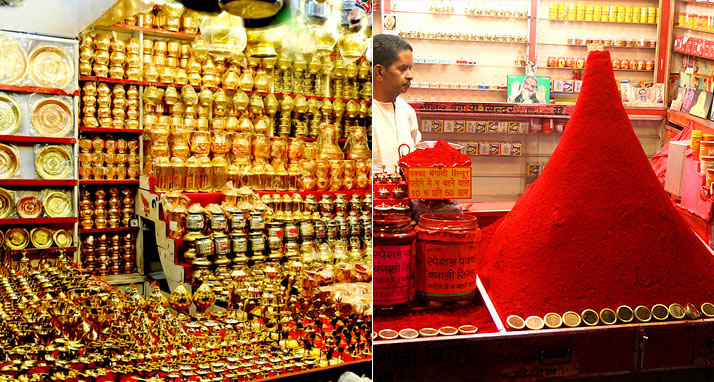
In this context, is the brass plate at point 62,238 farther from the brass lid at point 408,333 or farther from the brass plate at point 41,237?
the brass lid at point 408,333

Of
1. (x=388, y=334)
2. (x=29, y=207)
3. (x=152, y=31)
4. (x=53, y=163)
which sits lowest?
(x=388, y=334)

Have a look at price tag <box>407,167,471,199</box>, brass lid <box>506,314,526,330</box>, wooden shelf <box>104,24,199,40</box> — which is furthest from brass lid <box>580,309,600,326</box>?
wooden shelf <box>104,24,199,40</box>

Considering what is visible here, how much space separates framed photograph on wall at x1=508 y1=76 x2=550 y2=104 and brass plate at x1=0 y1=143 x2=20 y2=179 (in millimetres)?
1504

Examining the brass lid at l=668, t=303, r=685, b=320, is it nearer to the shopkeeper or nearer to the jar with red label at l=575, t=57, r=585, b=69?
the jar with red label at l=575, t=57, r=585, b=69

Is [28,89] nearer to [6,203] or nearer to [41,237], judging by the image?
[6,203]

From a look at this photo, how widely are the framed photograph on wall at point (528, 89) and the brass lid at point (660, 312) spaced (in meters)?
0.83

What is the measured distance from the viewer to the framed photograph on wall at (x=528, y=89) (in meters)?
1.98

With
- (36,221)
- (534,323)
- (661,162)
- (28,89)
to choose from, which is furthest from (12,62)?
(661,162)

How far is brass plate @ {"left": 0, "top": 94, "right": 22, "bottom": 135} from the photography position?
58.9 inches

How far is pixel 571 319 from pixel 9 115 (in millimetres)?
1459

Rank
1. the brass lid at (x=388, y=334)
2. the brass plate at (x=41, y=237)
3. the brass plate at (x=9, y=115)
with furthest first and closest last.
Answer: the brass plate at (x=41, y=237) < the brass plate at (x=9, y=115) < the brass lid at (x=388, y=334)

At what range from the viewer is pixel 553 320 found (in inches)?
50.5

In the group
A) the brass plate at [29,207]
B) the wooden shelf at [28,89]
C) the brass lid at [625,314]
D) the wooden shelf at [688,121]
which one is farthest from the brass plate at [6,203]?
the wooden shelf at [688,121]

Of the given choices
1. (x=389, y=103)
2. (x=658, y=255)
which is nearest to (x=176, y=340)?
(x=389, y=103)
